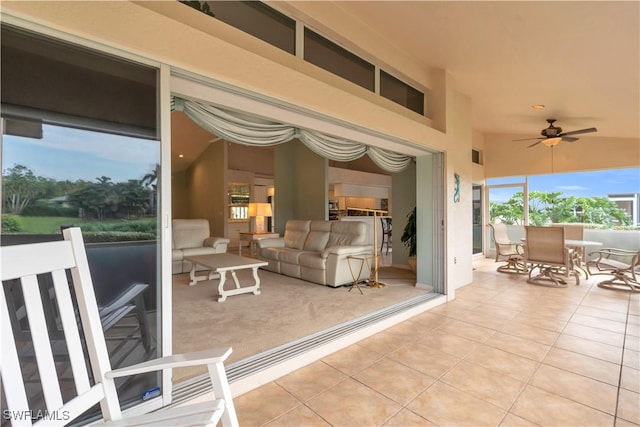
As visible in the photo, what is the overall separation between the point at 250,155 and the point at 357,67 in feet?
24.4

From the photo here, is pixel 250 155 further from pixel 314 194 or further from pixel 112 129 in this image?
pixel 112 129

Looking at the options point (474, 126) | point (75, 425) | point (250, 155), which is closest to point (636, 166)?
point (474, 126)

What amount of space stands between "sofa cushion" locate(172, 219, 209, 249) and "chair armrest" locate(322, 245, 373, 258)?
3055mm

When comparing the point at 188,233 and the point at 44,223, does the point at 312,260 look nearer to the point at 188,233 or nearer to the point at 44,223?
the point at 188,233

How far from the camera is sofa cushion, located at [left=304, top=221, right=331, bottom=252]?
523 cm

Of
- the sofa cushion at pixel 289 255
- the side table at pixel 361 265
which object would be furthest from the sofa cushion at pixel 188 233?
the side table at pixel 361 265

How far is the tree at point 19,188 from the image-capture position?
1268mm

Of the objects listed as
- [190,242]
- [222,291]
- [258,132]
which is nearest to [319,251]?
[222,291]

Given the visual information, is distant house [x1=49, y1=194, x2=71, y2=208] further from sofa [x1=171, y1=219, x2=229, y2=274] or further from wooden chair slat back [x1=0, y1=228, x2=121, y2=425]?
sofa [x1=171, y1=219, x2=229, y2=274]

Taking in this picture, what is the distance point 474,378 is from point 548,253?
4.02 metres

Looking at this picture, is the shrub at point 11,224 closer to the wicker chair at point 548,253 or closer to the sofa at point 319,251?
the sofa at point 319,251

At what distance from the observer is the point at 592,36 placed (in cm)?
259

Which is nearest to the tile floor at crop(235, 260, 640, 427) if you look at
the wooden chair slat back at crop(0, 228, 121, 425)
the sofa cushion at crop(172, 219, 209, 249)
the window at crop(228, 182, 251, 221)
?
the wooden chair slat back at crop(0, 228, 121, 425)

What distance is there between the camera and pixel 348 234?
498 cm
